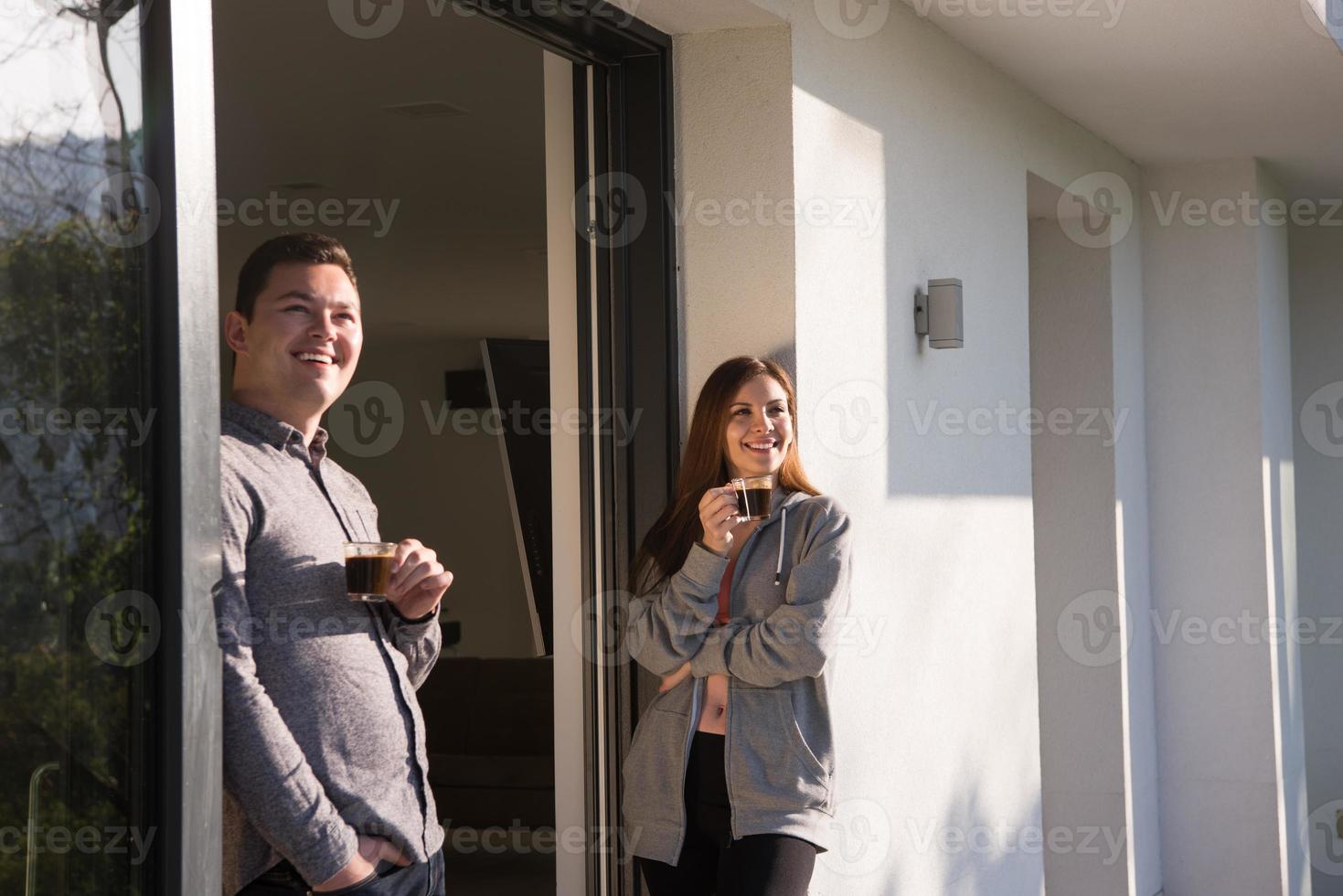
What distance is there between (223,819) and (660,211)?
5.90 feet

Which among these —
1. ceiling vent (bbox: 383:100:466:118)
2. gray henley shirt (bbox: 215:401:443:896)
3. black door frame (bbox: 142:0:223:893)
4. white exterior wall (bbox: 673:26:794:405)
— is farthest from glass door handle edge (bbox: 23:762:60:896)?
ceiling vent (bbox: 383:100:466:118)

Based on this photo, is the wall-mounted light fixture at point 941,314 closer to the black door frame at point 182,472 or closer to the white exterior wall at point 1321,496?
the black door frame at point 182,472

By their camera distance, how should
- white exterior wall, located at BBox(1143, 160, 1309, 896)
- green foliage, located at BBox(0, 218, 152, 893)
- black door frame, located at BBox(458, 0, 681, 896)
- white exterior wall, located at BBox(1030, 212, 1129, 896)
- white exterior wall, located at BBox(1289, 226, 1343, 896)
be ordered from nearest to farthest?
green foliage, located at BBox(0, 218, 152, 893)
black door frame, located at BBox(458, 0, 681, 896)
white exterior wall, located at BBox(1030, 212, 1129, 896)
white exterior wall, located at BBox(1143, 160, 1309, 896)
white exterior wall, located at BBox(1289, 226, 1343, 896)

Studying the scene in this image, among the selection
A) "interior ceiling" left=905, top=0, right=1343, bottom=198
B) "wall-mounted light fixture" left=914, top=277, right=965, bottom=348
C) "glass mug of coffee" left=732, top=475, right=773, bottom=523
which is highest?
"interior ceiling" left=905, top=0, right=1343, bottom=198

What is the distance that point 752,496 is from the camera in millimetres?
2750

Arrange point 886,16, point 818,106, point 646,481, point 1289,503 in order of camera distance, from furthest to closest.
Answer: point 1289,503 → point 886,16 → point 818,106 → point 646,481

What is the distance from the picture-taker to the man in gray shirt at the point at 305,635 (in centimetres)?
186

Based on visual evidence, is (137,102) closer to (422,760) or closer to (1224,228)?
(422,760)

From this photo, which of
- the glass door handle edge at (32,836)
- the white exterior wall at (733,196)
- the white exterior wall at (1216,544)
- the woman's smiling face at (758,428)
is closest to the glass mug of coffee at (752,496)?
the woman's smiling face at (758,428)

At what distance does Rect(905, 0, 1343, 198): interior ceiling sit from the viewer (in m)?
4.17

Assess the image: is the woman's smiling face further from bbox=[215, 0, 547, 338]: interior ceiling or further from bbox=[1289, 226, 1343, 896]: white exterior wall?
bbox=[1289, 226, 1343, 896]: white exterior wall

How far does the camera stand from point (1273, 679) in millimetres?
6129

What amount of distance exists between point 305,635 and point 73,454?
421mm

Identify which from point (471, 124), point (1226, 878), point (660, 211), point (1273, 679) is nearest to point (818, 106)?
point (660, 211)
